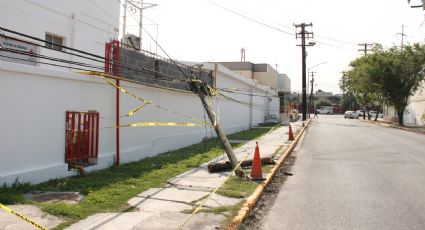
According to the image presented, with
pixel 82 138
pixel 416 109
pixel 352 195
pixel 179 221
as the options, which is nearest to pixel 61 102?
pixel 82 138

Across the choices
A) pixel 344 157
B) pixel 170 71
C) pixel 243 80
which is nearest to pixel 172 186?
pixel 170 71

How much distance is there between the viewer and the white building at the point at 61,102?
880cm

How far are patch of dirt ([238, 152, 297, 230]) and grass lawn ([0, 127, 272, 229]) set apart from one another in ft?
6.57

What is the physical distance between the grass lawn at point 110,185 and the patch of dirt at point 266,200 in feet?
6.57

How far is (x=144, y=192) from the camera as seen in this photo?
29.6ft

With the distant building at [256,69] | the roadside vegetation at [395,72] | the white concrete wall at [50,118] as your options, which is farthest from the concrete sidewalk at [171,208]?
the distant building at [256,69]

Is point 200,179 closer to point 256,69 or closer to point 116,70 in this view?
point 116,70

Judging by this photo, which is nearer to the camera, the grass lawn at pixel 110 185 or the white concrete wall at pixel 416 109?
the grass lawn at pixel 110 185

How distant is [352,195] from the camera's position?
373 inches

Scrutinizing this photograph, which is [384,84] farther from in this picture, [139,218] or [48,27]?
[139,218]

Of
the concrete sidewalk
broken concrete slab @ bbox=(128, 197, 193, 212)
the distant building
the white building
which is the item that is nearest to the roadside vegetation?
the white building

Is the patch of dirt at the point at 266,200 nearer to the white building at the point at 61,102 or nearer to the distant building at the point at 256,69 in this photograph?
the white building at the point at 61,102

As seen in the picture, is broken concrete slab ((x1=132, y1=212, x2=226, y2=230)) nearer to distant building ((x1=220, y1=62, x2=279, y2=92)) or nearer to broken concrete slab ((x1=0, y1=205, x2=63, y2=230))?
broken concrete slab ((x1=0, y1=205, x2=63, y2=230))

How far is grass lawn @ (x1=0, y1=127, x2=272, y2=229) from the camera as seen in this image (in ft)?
24.0
